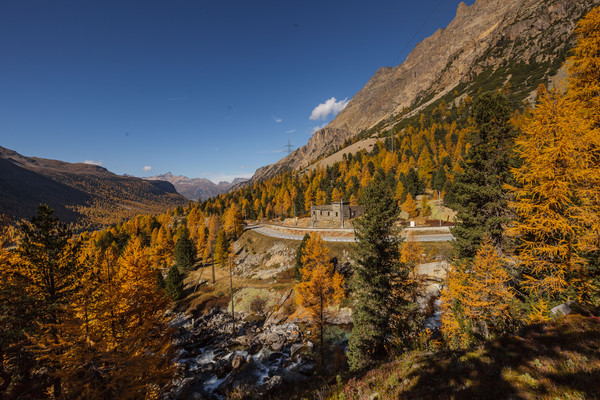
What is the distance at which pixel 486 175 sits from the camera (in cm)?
1512

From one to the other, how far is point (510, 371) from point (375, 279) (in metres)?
9.85

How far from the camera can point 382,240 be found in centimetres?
1639

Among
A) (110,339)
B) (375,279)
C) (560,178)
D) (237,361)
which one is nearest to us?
(560,178)

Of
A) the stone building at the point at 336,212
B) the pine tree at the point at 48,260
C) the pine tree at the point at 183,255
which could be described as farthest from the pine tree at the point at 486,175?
the pine tree at the point at 183,255

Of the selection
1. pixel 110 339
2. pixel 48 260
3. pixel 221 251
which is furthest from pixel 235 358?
pixel 221 251

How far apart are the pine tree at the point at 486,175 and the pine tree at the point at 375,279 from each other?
4.82 metres

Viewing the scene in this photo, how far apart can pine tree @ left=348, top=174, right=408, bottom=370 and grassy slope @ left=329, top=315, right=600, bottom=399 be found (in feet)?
24.2

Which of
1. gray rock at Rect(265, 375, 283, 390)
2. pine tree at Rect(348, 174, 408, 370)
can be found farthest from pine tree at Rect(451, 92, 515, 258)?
gray rock at Rect(265, 375, 283, 390)

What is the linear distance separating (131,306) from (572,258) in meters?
23.8

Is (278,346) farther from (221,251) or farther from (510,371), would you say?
(221,251)

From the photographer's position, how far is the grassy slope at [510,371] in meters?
4.87

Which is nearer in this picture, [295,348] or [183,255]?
[295,348]

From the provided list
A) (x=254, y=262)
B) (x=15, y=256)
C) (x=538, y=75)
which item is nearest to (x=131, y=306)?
(x=15, y=256)

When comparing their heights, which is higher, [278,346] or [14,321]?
[14,321]
